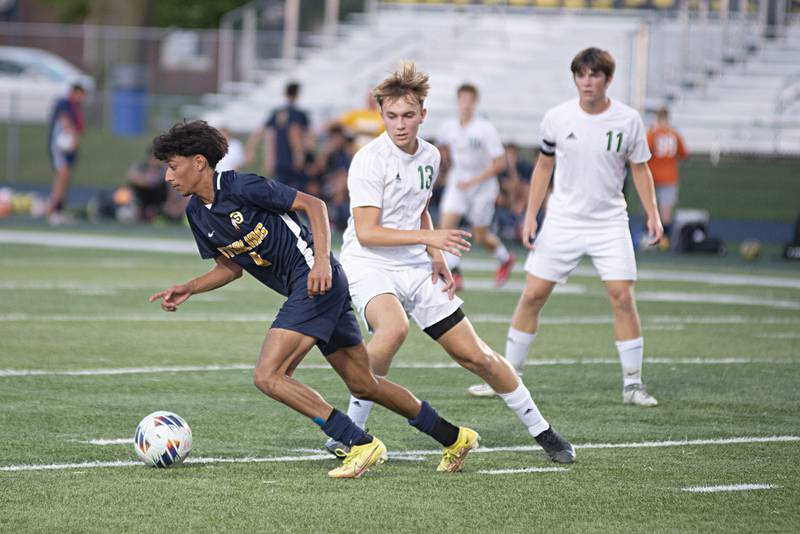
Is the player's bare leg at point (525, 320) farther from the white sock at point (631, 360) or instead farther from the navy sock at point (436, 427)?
the navy sock at point (436, 427)

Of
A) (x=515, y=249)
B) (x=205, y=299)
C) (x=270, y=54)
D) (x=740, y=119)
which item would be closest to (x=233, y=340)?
(x=205, y=299)

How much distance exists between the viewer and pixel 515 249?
22547mm

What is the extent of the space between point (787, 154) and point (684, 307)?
11.2m

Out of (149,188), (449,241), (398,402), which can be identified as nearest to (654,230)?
(449,241)

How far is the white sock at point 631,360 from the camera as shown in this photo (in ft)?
31.4

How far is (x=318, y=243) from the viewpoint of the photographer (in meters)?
6.99

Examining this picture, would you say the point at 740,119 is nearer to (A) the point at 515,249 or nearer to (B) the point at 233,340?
(A) the point at 515,249

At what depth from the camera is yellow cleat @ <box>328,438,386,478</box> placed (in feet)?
23.1

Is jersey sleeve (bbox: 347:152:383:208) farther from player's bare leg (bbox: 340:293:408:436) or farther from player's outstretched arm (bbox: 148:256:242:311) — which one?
player's outstretched arm (bbox: 148:256:242:311)

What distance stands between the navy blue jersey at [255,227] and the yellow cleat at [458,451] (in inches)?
41.9

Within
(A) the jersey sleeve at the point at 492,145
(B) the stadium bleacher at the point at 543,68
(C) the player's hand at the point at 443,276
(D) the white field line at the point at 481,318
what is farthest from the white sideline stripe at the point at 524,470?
(B) the stadium bleacher at the point at 543,68

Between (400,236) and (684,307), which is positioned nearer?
(400,236)

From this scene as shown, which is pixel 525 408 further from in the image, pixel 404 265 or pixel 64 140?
pixel 64 140

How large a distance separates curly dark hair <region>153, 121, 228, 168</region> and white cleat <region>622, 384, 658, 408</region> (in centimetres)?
368
